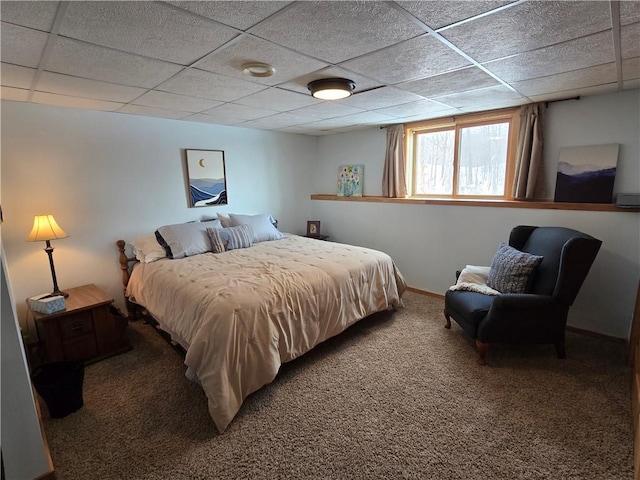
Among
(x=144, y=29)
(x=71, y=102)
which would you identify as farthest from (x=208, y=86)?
(x=71, y=102)

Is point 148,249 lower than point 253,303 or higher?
higher

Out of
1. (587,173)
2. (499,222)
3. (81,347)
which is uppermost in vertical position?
(587,173)

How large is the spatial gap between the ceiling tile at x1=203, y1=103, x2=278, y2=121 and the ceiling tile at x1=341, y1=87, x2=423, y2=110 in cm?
91

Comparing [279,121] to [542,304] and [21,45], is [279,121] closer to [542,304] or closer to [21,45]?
[21,45]

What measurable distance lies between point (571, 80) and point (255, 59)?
2341mm

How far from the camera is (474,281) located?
9.88 ft

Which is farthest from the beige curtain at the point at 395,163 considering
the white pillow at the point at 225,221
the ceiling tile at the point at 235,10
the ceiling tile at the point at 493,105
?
the ceiling tile at the point at 235,10

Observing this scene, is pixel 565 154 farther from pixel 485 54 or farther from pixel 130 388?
pixel 130 388

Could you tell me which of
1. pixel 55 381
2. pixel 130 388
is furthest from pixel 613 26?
pixel 55 381

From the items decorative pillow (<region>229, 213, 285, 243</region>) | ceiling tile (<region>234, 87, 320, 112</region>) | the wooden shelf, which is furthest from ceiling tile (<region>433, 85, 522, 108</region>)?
decorative pillow (<region>229, 213, 285, 243</region>)

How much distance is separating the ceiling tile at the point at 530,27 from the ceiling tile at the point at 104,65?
1718 millimetres

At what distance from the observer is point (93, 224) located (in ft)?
10.3

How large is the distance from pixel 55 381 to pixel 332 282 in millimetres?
2049

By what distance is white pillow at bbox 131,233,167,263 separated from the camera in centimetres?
314
